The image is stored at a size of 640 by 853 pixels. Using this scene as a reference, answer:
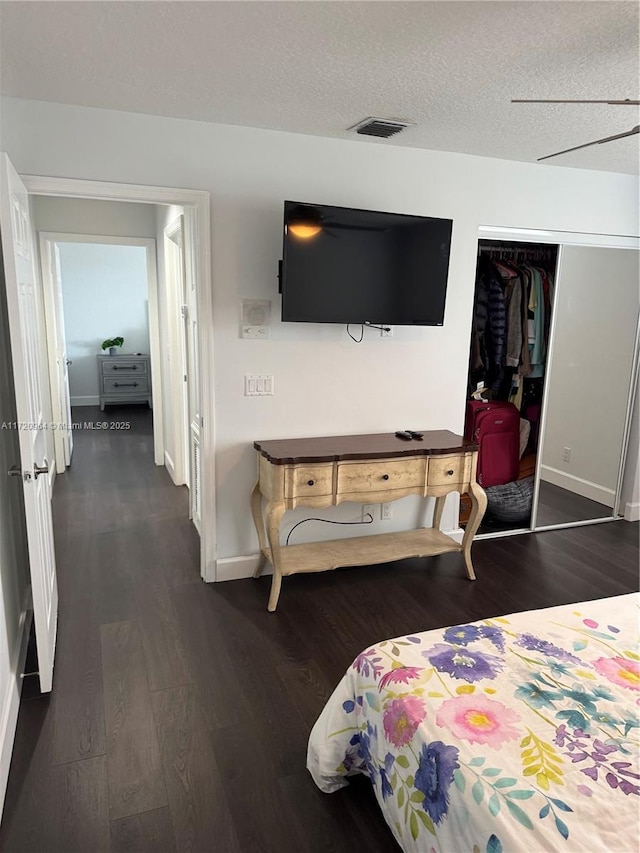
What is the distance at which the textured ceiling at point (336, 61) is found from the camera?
1.72 metres

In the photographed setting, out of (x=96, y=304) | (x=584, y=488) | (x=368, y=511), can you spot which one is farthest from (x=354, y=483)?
(x=96, y=304)

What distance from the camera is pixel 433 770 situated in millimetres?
1325

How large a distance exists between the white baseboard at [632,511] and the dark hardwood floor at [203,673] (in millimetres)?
77

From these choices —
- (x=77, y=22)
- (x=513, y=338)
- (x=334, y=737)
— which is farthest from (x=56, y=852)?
(x=513, y=338)

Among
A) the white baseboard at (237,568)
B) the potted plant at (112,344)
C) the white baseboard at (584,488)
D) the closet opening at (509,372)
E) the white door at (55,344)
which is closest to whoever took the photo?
the white baseboard at (237,568)

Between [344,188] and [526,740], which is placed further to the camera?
[344,188]

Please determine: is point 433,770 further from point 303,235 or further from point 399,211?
point 399,211

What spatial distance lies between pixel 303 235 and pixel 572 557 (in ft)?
8.68

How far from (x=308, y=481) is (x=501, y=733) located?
1706 mm

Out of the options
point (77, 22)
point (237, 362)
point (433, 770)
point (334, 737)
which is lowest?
point (334, 737)

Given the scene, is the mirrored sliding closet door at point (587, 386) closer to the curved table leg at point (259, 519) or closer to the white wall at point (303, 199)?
the white wall at point (303, 199)

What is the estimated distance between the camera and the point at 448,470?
3.20 metres

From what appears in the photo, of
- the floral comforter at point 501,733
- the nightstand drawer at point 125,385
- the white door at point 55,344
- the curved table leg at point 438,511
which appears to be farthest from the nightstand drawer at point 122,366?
the floral comforter at point 501,733

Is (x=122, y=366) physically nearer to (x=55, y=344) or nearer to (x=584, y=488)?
(x=55, y=344)
